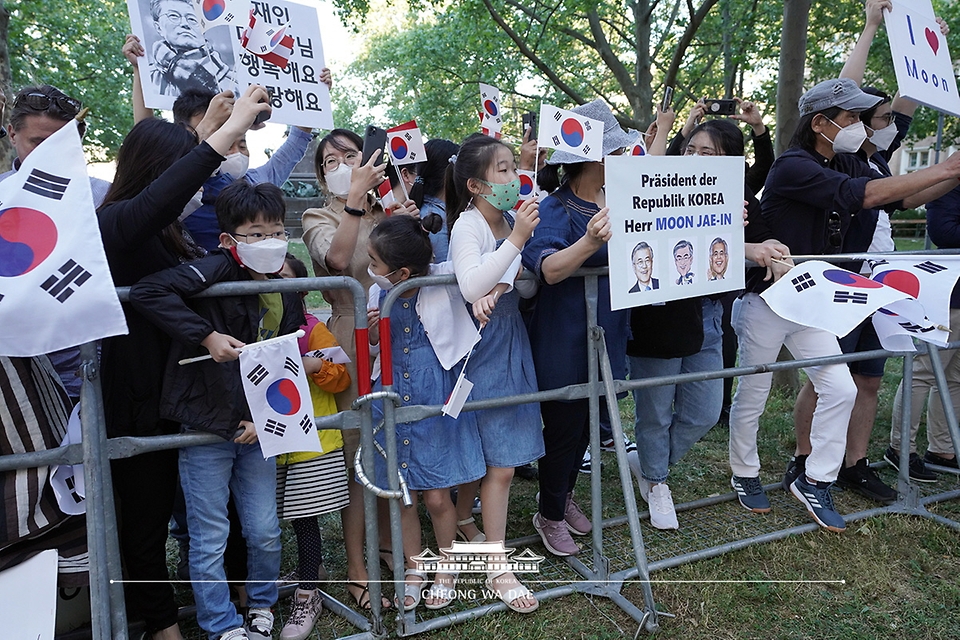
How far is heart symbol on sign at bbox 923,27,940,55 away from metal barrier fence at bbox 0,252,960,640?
65.9 inches

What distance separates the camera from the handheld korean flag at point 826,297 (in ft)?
10.5

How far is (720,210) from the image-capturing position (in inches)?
130

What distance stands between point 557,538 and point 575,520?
33 centimetres

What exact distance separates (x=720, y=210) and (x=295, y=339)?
6.52 ft

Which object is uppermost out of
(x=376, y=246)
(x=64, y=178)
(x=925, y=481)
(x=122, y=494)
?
(x=64, y=178)

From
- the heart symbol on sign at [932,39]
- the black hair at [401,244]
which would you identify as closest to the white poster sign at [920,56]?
the heart symbol on sign at [932,39]

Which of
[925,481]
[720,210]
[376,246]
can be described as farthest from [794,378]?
[376,246]

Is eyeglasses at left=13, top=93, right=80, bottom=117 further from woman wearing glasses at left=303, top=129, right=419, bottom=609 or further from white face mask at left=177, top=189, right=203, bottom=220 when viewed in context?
woman wearing glasses at left=303, top=129, right=419, bottom=609

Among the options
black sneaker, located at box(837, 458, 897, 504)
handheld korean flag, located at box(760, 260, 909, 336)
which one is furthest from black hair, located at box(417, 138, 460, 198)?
black sneaker, located at box(837, 458, 897, 504)

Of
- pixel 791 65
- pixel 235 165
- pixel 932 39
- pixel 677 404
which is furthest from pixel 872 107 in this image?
pixel 235 165

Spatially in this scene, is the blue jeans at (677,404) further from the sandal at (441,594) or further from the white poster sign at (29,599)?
the white poster sign at (29,599)

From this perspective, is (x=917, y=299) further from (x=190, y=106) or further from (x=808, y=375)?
(x=190, y=106)

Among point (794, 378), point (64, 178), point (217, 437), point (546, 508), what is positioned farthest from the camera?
point (794, 378)

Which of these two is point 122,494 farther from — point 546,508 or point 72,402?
point 546,508
